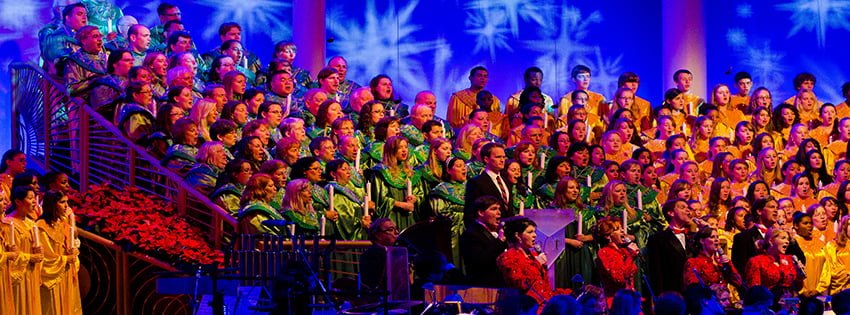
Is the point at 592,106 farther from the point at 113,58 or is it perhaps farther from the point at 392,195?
the point at 113,58

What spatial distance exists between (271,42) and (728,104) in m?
5.47

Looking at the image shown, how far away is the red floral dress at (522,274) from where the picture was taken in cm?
1021

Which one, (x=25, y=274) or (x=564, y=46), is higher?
(x=564, y=46)

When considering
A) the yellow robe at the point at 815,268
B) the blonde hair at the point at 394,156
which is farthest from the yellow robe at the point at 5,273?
the yellow robe at the point at 815,268

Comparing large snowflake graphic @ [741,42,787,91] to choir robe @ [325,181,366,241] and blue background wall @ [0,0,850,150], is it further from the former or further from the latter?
choir robe @ [325,181,366,241]

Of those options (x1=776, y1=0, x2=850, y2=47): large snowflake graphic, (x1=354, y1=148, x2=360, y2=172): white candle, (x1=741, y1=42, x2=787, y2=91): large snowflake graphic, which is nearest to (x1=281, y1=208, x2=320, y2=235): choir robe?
(x1=354, y1=148, x2=360, y2=172): white candle

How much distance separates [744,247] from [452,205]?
2149 millimetres

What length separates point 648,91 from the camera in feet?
65.4

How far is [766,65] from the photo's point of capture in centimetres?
2014

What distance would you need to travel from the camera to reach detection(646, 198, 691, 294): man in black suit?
39.3 feet

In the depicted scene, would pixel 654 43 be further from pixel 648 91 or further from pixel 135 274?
pixel 135 274

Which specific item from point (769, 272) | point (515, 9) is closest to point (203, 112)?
point (769, 272)

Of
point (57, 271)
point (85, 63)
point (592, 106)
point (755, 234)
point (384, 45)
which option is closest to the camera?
point (57, 271)

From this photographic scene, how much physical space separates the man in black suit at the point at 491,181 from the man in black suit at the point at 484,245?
0.64 m
